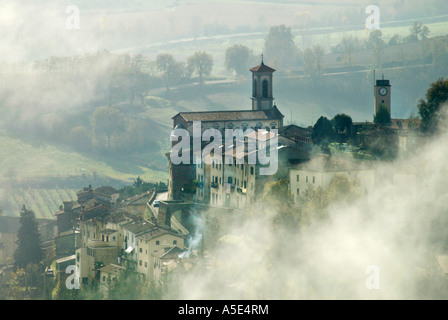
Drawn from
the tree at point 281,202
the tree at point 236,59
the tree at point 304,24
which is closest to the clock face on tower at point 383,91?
the tree at point 281,202

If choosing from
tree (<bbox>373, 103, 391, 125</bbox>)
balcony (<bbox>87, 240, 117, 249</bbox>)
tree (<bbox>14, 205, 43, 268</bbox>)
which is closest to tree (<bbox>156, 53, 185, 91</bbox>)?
tree (<bbox>14, 205, 43, 268</bbox>)

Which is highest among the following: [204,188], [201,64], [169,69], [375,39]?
[375,39]

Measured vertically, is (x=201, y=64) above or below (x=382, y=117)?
above

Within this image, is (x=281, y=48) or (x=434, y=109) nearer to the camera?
(x=434, y=109)

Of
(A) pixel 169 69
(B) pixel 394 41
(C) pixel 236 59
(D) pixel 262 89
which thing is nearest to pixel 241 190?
(D) pixel 262 89

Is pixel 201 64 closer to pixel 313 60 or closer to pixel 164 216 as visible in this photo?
pixel 313 60
